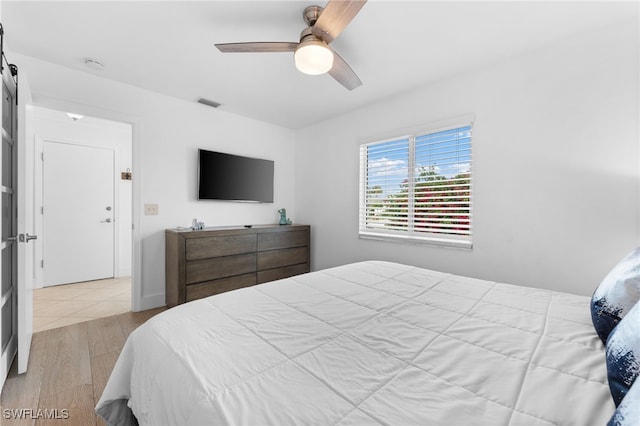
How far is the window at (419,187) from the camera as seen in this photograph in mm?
2693

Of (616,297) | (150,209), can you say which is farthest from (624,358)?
(150,209)

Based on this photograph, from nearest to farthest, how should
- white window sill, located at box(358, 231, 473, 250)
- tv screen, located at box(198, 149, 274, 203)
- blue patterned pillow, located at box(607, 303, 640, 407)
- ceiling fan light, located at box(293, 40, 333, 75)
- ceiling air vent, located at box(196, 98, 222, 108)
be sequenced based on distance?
blue patterned pillow, located at box(607, 303, 640, 407) → ceiling fan light, located at box(293, 40, 333, 75) → white window sill, located at box(358, 231, 473, 250) → ceiling air vent, located at box(196, 98, 222, 108) → tv screen, located at box(198, 149, 274, 203)

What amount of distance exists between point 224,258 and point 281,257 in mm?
789

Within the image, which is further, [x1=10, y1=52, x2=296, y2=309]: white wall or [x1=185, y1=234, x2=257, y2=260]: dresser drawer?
[x1=185, y1=234, x2=257, y2=260]: dresser drawer

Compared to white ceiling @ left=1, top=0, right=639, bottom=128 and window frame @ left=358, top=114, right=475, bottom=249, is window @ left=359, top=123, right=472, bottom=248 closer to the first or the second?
window frame @ left=358, top=114, right=475, bottom=249

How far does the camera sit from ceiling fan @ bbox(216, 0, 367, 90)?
1493 millimetres

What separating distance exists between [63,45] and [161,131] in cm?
103

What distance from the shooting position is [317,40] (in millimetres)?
1708

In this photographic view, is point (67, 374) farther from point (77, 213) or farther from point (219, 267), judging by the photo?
point (77, 213)

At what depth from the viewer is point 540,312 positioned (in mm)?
1257

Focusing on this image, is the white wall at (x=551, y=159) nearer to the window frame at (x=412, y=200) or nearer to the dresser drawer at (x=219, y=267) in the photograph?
the window frame at (x=412, y=200)

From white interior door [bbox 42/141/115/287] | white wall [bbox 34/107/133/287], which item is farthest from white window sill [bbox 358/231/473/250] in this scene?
white interior door [bbox 42/141/115/287]

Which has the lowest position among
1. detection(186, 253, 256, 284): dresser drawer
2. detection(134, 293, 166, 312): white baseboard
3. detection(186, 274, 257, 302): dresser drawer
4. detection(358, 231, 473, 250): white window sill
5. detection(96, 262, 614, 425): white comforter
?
detection(134, 293, 166, 312): white baseboard

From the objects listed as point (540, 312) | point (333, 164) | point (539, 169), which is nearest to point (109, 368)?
point (540, 312)
